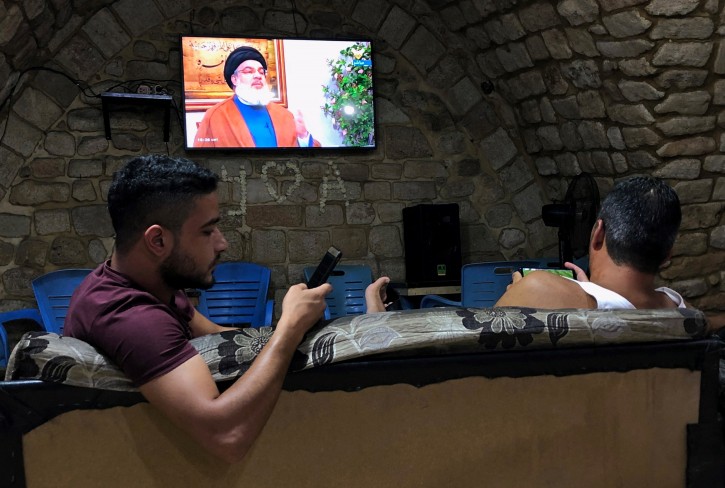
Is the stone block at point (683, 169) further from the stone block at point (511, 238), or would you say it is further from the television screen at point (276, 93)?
the television screen at point (276, 93)

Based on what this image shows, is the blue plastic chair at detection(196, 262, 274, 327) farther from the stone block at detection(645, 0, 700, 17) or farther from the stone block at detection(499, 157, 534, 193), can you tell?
the stone block at detection(645, 0, 700, 17)

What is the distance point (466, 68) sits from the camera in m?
4.39

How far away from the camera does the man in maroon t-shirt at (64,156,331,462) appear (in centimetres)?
102

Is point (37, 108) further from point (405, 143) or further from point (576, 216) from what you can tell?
point (576, 216)

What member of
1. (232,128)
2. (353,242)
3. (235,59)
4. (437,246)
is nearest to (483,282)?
(437,246)

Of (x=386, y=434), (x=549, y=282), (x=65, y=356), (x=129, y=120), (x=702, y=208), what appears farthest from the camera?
(x=129, y=120)

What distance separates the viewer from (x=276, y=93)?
4039 millimetres

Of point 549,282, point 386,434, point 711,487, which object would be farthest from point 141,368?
point 711,487

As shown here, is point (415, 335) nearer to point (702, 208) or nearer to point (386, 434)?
point (386, 434)

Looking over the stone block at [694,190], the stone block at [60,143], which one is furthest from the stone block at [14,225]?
the stone block at [694,190]

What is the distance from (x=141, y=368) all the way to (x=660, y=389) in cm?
102

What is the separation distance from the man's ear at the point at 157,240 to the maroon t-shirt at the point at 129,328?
8 centimetres

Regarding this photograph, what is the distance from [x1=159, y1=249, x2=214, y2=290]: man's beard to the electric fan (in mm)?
2670

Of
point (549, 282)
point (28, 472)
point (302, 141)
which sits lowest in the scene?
point (28, 472)
